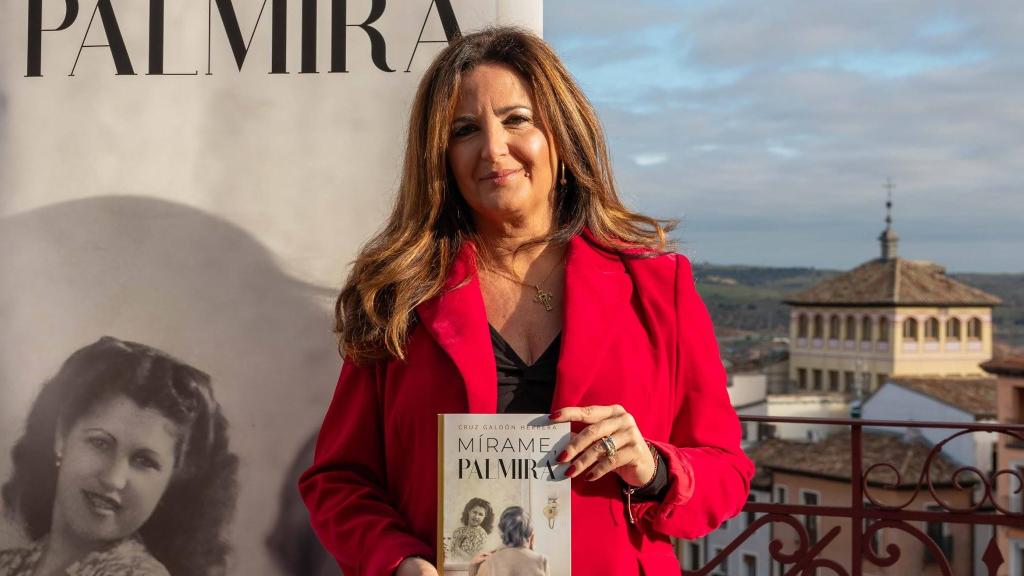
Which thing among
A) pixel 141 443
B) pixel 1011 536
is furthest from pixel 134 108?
pixel 1011 536

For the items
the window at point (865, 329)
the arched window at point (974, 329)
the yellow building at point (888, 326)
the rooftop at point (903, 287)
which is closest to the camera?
the yellow building at point (888, 326)

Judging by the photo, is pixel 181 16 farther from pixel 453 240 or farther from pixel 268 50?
pixel 453 240

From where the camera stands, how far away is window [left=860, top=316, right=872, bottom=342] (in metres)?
70.9

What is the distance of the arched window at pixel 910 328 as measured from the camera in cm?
6956

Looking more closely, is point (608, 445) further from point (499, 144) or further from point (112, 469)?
point (112, 469)

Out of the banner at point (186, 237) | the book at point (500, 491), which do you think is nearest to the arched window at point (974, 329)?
the banner at point (186, 237)

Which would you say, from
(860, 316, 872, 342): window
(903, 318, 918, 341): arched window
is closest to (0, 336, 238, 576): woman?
(903, 318, 918, 341): arched window

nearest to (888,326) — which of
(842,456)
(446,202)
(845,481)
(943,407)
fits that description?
(943,407)

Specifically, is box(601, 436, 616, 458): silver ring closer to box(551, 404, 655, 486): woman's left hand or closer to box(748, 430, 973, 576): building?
box(551, 404, 655, 486): woman's left hand

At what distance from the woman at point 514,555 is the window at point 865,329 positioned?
72.4 m

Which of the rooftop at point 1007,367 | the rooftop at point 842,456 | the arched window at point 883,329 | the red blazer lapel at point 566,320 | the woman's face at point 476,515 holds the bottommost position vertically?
the rooftop at point 842,456

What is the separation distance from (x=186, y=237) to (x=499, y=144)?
1242 millimetres

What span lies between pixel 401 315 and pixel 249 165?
42.9 inches

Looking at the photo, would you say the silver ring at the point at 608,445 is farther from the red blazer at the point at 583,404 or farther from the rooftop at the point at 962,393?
the rooftop at the point at 962,393
